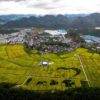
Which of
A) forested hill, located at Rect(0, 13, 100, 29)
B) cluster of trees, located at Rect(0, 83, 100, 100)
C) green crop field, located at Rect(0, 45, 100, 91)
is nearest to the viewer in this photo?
cluster of trees, located at Rect(0, 83, 100, 100)

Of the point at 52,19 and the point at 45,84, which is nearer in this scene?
the point at 45,84

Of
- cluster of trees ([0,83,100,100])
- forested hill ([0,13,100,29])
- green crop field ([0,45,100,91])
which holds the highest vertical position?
cluster of trees ([0,83,100,100])

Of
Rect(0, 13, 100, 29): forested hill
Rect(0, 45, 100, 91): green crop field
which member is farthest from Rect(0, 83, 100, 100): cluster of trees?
Rect(0, 13, 100, 29): forested hill

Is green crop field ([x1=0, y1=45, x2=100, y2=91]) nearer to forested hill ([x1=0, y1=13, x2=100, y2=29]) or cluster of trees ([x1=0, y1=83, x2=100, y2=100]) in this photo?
cluster of trees ([x1=0, y1=83, x2=100, y2=100])

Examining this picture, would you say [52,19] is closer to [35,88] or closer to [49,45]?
[49,45]

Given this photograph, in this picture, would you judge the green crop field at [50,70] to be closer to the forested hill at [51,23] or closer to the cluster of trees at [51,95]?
the cluster of trees at [51,95]

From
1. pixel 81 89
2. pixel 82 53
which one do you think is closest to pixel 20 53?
pixel 82 53

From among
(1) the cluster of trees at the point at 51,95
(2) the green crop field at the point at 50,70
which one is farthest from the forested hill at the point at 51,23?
(1) the cluster of trees at the point at 51,95

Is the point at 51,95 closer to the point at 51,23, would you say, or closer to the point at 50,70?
the point at 50,70
